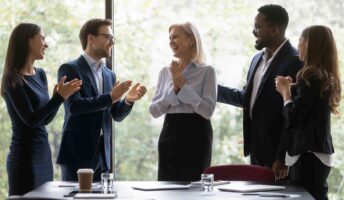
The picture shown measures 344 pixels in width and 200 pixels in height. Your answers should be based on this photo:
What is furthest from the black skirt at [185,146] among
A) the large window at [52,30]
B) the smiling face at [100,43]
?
the large window at [52,30]

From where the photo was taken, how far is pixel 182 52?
5.02 meters

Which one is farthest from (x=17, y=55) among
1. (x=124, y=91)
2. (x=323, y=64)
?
(x=323, y=64)

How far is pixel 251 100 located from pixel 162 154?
695 mm

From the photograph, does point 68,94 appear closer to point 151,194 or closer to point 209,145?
point 209,145

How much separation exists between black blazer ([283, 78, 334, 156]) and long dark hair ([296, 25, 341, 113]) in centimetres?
4

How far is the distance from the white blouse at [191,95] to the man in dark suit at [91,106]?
231mm

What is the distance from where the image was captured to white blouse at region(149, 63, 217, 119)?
15.8 ft

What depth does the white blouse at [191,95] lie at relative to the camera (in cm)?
482

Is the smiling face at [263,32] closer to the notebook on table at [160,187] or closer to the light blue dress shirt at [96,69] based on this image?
the light blue dress shirt at [96,69]

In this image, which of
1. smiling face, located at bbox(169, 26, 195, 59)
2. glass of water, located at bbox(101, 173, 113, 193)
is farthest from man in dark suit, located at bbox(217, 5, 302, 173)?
glass of water, located at bbox(101, 173, 113, 193)

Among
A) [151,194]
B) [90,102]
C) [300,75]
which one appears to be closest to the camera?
[151,194]

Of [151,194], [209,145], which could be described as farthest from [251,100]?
[151,194]

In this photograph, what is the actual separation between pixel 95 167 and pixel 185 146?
2.12 ft

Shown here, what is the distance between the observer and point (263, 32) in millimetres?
4977
